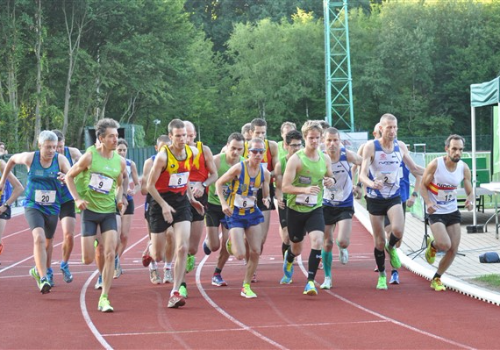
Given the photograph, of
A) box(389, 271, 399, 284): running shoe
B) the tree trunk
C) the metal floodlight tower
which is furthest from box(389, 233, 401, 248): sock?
the metal floodlight tower

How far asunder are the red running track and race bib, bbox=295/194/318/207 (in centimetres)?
107

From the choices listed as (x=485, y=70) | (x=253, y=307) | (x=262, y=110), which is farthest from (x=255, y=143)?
(x=262, y=110)

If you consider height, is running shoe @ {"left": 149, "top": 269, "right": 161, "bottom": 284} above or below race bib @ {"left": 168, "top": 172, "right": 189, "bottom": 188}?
below

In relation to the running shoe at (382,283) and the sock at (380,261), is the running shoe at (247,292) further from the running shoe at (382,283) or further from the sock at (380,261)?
the sock at (380,261)

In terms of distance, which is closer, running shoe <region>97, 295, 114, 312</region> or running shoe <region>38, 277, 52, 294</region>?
running shoe <region>97, 295, 114, 312</region>

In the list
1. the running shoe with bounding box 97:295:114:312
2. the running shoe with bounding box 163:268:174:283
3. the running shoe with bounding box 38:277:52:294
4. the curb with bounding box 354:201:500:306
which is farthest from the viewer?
the running shoe with bounding box 163:268:174:283

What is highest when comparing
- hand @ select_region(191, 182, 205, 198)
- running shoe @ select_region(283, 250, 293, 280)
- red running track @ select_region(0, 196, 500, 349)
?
hand @ select_region(191, 182, 205, 198)

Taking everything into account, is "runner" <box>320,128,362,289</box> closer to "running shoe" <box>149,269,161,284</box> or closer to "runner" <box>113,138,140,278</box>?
"running shoe" <box>149,269,161,284</box>

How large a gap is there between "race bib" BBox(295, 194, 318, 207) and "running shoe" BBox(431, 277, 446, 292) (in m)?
1.74

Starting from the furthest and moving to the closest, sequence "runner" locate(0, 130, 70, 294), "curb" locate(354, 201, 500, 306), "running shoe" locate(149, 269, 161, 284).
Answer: "running shoe" locate(149, 269, 161, 284) → "runner" locate(0, 130, 70, 294) → "curb" locate(354, 201, 500, 306)

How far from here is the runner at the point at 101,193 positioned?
1017 cm

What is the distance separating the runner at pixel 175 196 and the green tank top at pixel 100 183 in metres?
0.45

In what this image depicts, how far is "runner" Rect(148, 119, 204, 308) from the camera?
10242 millimetres

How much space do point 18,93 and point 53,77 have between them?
1876 mm
